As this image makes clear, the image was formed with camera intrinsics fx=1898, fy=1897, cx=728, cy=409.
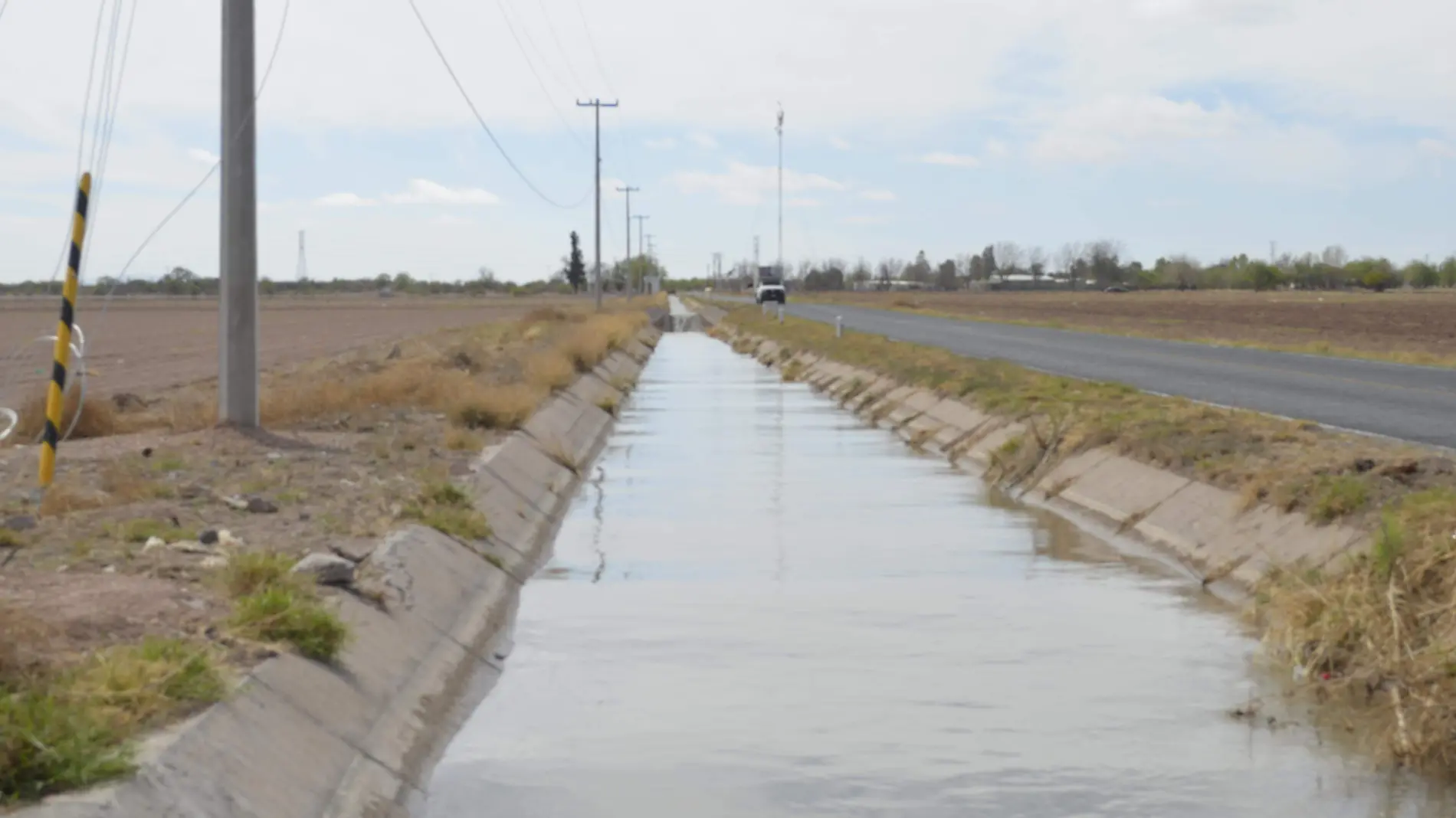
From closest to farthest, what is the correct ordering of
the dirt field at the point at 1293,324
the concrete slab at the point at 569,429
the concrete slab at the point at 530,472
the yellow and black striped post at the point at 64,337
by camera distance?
the yellow and black striped post at the point at 64,337 → the concrete slab at the point at 530,472 → the concrete slab at the point at 569,429 → the dirt field at the point at 1293,324

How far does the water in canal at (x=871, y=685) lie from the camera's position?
9.08 m

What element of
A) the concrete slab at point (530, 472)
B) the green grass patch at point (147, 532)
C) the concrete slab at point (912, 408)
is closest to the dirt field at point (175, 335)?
the concrete slab at point (530, 472)

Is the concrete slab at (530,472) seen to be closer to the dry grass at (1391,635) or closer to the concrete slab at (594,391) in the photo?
the dry grass at (1391,635)

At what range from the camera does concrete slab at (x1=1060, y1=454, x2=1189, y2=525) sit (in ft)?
61.4

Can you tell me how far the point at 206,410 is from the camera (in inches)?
901

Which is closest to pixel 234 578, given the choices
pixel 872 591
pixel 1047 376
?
pixel 872 591

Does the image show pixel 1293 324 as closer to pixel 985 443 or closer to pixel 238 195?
pixel 985 443

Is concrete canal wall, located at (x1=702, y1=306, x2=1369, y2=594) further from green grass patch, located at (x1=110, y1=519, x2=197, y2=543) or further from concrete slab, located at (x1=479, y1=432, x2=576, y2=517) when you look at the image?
green grass patch, located at (x1=110, y1=519, x2=197, y2=543)

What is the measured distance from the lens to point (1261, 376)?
33.8 meters

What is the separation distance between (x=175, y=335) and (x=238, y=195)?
5600 centimetres

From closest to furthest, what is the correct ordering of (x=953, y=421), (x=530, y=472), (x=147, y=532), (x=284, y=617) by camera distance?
(x=284, y=617)
(x=147, y=532)
(x=530, y=472)
(x=953, y=421)

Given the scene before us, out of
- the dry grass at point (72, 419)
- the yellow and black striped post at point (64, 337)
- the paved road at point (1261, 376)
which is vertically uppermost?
the yellow and black striped post at point (64, 337)

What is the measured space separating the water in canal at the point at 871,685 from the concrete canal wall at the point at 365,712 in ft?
0.87

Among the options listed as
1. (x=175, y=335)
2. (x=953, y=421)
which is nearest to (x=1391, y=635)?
(x=953, y=421)
